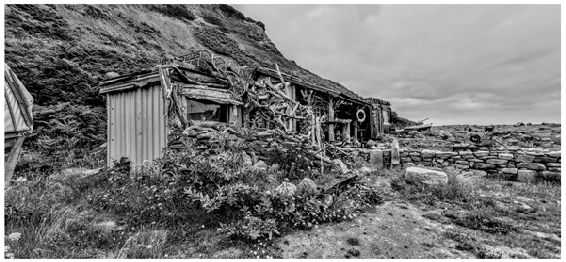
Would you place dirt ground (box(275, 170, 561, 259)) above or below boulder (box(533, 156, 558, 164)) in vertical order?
below

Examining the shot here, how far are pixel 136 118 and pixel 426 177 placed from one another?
Result: 904cm

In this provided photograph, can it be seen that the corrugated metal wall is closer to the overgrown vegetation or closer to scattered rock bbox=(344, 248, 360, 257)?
the overgrown vegetation

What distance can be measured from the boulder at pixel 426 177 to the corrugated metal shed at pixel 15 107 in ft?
28.9

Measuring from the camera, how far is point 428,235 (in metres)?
4.38

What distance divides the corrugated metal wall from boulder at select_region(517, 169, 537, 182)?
1133cm

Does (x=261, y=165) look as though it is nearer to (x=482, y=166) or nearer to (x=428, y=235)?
(x=428, y=235)

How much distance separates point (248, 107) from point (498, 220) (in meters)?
8.24

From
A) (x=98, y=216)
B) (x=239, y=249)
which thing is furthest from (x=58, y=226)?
(x=239, y=249)

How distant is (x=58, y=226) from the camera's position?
3.98m

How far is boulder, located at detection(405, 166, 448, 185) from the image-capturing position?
23.1 ft

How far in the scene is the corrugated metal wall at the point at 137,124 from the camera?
792 centimetres

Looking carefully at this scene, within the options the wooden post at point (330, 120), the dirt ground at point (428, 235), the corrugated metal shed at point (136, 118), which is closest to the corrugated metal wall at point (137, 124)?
the corrugated metal shed at point (136, 118)

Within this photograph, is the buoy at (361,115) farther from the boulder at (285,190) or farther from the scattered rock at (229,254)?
the scattered rock at (229,254)

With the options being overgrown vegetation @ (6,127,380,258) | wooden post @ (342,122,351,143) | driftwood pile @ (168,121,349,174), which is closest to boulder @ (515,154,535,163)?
overgrown vegetation @ (6,127,380,258)
